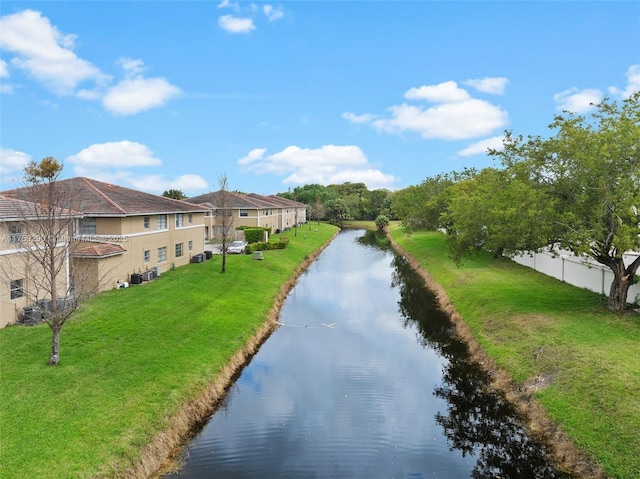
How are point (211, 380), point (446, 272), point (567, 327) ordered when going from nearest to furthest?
point (211, 380) → point (567, 327) → point (446, 272)

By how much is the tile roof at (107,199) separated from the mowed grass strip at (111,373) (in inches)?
219

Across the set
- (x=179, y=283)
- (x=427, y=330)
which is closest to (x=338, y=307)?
(x=427, y=330)

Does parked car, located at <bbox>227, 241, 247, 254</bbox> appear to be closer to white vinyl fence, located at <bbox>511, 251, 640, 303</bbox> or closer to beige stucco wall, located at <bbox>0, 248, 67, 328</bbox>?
beige stucco wall, located at <bbox>0, 248, 67, 328</bbox>

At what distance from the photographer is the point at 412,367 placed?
20.3 m

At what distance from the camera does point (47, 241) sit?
1644 cm

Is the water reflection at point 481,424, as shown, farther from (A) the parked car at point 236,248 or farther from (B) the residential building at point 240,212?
(B) the residential building at point 240,212

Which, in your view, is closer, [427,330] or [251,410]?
[251,410]

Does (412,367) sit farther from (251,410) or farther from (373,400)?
(251,410)

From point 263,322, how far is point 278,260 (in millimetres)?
20030

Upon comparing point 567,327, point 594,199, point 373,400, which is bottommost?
point 373,400

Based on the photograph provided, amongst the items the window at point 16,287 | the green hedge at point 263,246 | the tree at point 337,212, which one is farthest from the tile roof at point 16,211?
the tree at point 337,212

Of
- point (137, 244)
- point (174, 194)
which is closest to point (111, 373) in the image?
point (137, 244)

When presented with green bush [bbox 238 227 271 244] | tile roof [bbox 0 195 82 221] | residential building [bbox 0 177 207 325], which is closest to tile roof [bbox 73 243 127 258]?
residential building [bbox 0 177 207 325]

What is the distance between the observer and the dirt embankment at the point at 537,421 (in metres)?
12.2
